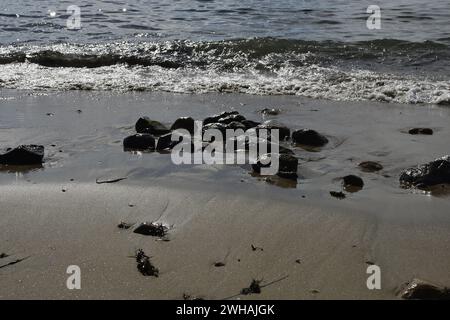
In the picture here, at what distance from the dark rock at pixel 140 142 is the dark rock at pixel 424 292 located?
10.3 ft

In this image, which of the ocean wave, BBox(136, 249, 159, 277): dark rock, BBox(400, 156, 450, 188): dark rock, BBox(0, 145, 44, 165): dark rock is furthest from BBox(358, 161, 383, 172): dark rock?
the ocean wave

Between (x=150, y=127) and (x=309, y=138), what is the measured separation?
1679 mm

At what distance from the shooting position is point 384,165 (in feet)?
17.0

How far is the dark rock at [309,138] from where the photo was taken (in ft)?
19.0

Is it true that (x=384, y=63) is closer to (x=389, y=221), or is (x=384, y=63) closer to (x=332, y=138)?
(x=332, y=138)

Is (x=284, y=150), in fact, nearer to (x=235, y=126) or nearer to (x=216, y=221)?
(x=235, y=126)

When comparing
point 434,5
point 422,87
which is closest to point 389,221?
point 422,87

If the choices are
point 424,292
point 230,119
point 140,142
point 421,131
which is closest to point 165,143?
point 140,142

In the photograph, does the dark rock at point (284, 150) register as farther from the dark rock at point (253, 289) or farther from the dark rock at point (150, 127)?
the dark rock at point (253, 289)

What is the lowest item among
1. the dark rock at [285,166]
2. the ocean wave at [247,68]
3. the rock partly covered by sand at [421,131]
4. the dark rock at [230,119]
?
the dark rock at [285,166]

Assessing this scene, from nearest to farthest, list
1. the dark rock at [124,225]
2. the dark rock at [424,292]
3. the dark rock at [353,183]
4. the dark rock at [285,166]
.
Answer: the dark rock at [424,292]
the dark rock at [124,225]
the dark rock at [353,183]
the dark rock at [285,166]

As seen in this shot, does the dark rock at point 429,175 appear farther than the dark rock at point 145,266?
Yes

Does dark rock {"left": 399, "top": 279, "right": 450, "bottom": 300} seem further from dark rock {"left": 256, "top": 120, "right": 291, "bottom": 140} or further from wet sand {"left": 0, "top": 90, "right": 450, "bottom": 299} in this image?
dark rock {"left": 256, "top": 120, "right": 291, "bottom": 140}

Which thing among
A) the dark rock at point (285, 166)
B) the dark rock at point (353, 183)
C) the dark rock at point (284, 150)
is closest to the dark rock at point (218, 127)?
the dark rock at point (284, 150)
